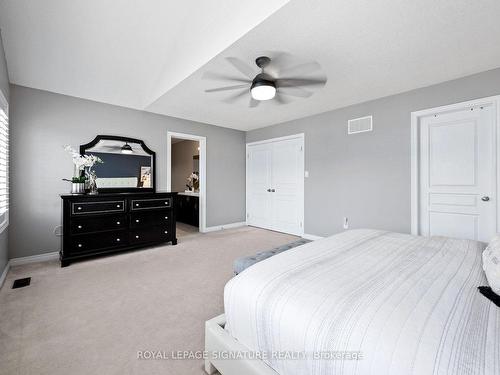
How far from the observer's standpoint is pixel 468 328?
79 cm

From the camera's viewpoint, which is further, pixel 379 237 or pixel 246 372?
pixel 379 237

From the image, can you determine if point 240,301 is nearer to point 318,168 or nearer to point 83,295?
point 83,295

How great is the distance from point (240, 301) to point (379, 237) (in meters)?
1.42

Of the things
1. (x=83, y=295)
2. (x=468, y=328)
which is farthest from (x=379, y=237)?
(x=83, y=295)

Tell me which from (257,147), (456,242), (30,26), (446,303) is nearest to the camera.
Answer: (446,303)

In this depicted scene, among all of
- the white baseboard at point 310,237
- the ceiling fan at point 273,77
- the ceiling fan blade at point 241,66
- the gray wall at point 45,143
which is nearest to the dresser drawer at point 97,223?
the gray wall at point 45,143

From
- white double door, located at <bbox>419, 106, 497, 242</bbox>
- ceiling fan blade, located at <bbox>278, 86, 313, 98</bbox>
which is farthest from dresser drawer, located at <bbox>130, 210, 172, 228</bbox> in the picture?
white double door, located at <bbox>419, 106, 497, 242</bbox>

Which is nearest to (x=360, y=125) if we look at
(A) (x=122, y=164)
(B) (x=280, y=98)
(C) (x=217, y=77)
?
(B) (x=280, y=98)

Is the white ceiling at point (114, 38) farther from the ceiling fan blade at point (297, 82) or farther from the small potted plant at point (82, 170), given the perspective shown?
the small potted plant at point (82, 170)

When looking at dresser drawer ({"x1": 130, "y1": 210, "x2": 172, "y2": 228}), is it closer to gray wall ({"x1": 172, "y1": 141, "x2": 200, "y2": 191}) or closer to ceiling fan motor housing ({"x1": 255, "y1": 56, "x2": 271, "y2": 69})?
ceiling fan motor housing ({"x1": 255, "y1": 56, "x2": 271, "y2": 69})

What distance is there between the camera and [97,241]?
3312 millimetres

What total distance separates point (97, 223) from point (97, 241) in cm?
26

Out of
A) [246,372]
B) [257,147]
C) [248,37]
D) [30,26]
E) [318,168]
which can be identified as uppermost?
[30,26]

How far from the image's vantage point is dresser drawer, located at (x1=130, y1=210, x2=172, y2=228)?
3.65m
